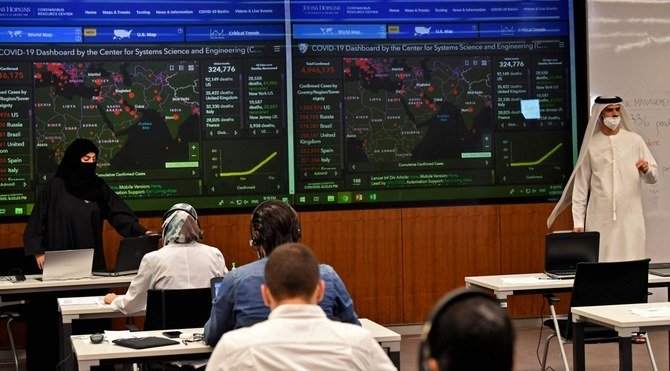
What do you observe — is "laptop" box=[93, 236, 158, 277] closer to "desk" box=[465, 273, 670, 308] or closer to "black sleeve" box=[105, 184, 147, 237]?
"black sleeve" box=[105, 184, 147, 237]

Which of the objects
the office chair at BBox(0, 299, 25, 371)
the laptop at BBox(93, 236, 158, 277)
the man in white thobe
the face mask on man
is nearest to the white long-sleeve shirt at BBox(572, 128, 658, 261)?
the man in white thobe

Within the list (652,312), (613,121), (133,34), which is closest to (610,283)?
(652,312)

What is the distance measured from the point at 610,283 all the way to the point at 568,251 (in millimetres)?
764

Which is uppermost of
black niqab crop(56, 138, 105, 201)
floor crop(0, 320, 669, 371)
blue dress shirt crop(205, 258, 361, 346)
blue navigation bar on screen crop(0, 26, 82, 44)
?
blue navigation bar on screen crop(0, 26, 82, 44)

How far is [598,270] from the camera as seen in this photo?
20.8 feet

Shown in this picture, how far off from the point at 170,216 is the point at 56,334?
223 centimetres

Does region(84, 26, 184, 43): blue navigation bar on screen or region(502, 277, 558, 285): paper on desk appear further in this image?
region(84, 26, 184, 43): blue navigation bar on screen

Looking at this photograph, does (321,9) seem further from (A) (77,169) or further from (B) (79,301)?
(B) (79,301)

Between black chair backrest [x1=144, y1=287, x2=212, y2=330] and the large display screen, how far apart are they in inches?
133

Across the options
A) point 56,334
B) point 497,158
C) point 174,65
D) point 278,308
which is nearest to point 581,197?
point 497,158

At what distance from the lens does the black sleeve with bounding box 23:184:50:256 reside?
25.7 ft

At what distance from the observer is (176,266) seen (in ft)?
19.5

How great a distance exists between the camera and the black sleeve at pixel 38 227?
783 centimetres

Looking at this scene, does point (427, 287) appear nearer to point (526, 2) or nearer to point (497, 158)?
point (497, 158)
